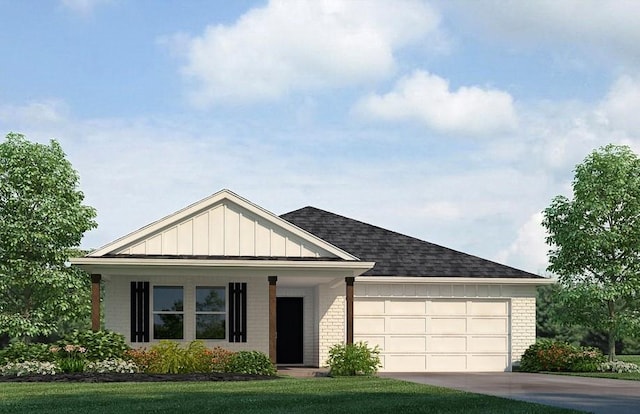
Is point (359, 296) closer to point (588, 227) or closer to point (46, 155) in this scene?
point (588, 227)

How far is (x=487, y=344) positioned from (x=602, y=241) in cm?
480

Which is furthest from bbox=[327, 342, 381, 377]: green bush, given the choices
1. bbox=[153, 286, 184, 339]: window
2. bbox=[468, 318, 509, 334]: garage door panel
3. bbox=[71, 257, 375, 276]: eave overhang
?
bbox=[468, 318, 509, 334]: garage door panel

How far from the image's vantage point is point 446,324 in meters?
29.4

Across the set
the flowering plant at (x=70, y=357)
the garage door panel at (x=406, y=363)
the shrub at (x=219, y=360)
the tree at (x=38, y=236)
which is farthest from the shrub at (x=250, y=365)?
the tree at (x=38, y=236)

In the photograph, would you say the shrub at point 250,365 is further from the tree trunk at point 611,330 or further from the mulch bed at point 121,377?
the tree trunk at point 611,330

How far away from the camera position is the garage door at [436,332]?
28984 millimetres

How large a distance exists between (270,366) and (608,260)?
12.4 metres

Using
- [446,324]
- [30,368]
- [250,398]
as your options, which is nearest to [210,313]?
[30,368]

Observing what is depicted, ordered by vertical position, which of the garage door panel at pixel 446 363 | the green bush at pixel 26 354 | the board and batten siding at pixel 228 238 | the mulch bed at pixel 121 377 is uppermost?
the board and batten siding at pixel 228 238

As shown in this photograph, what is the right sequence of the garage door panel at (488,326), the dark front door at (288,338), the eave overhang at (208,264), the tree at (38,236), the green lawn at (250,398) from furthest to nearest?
the tree at (38,236) < the dark front door at (288,338) < the garage door panel at (488,326) < the eave overhang at (208,264) < the green lawn at (250,398)

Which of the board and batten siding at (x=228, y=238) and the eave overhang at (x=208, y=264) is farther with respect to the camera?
the board and batten siding at (x=228, y=238)

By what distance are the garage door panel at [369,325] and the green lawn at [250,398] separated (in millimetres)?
7231

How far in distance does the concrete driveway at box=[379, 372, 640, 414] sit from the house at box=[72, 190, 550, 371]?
10.4ft

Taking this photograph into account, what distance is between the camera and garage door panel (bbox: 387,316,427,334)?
2908 cm
